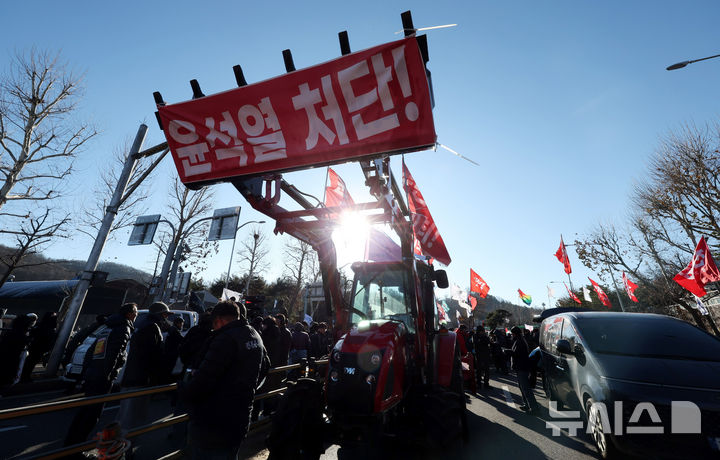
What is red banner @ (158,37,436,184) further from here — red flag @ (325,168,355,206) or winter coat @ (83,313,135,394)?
red flag @ (325,168,355,206)

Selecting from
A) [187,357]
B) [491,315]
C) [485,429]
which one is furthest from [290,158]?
[491,315]

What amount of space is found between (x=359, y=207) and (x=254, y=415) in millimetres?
4502

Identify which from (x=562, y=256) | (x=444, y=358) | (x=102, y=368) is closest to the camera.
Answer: (x=102, y=368)

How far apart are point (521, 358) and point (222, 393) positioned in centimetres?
684

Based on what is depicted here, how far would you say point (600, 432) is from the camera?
377cm

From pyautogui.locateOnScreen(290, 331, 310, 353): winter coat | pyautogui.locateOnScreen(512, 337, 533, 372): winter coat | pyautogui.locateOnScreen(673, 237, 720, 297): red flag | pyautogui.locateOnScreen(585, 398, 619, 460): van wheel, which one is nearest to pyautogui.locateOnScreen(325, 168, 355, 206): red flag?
pyautogui.locateOnScreen(585, 398, 619, 460): van wheel

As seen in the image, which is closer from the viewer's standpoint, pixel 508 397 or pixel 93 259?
pixel 93 259

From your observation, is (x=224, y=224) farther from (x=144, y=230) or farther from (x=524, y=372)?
(x=524, y=372)

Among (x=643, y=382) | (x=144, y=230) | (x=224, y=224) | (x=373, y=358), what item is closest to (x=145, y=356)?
(x=373, y=358)

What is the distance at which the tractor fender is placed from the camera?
16.0 feet

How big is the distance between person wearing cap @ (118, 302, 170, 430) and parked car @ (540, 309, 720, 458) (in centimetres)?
590

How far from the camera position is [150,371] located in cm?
430

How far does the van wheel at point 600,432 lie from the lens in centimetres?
361

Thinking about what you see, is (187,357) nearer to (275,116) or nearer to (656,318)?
(275,116)
